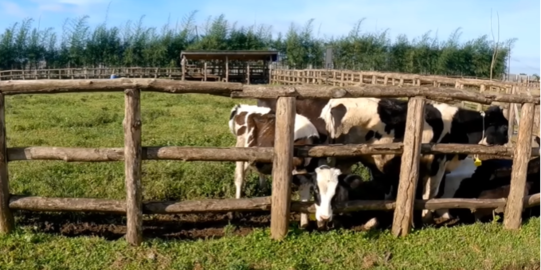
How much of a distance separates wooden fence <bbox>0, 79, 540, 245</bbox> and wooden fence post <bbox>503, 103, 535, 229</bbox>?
0.21 meters

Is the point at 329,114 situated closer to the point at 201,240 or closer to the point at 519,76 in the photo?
the point at 201,240

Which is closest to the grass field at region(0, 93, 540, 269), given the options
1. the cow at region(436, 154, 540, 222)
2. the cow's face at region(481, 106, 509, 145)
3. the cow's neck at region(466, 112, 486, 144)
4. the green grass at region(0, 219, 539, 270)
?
the green grass at region(0, 219, 539, 270)

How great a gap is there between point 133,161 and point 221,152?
840 mm

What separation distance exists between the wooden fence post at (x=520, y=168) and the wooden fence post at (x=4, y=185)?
17.4 ft

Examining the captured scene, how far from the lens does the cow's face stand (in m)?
8.05

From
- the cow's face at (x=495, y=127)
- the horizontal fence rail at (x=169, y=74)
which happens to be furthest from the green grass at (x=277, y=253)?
the horizontal fence rail at (x=169, y=74)

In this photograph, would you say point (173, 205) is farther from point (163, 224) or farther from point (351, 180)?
point (351, 180)

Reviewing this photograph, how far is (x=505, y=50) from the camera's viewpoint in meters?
42.6

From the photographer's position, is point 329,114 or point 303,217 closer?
point 303,217

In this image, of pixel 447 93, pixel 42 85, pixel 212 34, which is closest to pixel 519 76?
pixel 212 34

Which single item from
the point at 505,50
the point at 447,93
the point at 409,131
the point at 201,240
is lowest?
the point at 201,240

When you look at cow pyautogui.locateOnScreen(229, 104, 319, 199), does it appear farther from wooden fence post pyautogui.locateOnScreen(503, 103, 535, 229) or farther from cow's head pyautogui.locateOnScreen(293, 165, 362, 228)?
wooden fence post pyautogui.locateOnScreen(503, 103, 535, 229)

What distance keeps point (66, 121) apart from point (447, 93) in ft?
31.5

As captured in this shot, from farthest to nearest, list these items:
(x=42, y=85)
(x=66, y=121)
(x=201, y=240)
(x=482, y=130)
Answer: (x=66, y=121)
(x=482, y=130)
(x=201, y=240)
(x=42, y=85)
